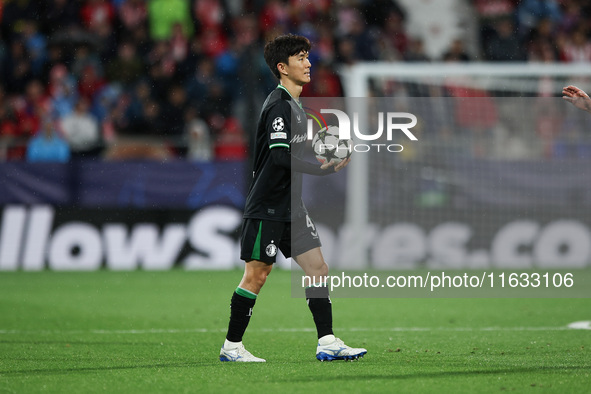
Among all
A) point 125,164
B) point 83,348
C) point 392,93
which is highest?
point 392,93

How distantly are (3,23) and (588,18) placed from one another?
37.5 feet

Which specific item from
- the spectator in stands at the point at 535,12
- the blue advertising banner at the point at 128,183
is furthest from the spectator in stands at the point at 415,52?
the blue advertising banner at the point at 128,183

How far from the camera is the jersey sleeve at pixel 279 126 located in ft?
20.1

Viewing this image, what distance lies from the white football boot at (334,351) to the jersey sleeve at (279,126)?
132cm

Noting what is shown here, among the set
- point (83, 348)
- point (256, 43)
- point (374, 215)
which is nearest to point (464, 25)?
point (256, 43)

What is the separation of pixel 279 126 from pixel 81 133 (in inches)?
387

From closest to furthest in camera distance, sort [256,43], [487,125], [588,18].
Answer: [487,125] < [256,43] < [588,18]

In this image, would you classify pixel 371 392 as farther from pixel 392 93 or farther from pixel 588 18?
pixel 588 18

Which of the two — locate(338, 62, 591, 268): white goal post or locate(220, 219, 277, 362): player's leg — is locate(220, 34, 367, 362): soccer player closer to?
locate(220, 219, 277, 362): player's leg

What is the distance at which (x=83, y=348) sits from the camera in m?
7.27

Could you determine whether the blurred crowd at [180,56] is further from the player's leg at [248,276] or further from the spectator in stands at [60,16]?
the player's leg at [248,276]

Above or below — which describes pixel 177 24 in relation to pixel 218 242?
above

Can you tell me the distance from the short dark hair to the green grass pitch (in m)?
1.99

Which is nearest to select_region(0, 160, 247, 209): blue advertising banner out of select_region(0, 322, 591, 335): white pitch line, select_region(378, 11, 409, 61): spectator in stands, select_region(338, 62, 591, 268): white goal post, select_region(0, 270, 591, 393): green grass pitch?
select_region(338, 62, 591, 268): white goal post
